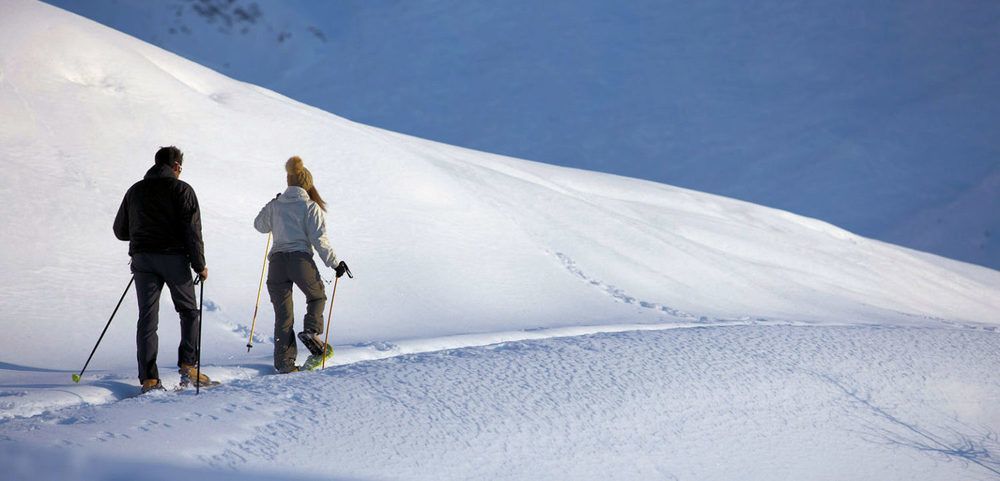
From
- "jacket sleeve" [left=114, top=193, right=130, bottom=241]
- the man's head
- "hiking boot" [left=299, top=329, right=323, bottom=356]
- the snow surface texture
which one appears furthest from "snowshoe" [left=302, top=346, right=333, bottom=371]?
the snow surface texture

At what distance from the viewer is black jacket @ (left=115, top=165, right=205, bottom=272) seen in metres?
4.48

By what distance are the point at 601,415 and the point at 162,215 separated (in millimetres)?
2376

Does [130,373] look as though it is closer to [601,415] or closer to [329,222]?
[601,415]

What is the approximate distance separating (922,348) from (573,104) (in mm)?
25788

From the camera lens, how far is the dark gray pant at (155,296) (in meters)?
4.45

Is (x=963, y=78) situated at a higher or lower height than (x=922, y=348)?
higher

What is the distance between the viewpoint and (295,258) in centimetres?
509

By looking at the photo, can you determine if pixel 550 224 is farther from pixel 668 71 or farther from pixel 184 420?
pixel 668 71

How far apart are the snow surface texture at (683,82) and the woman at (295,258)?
2345cm

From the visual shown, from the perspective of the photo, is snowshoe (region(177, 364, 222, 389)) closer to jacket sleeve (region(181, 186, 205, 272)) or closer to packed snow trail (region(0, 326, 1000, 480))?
packed snow trail (region(0, 326, 1000, 480))

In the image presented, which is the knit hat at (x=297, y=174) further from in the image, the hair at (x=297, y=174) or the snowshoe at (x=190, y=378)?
the snowshoe at (x=190, y=378)

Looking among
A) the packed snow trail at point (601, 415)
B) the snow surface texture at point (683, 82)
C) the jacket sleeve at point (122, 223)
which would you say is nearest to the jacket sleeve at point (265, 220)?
the jacket sleeve at point (122, 223)

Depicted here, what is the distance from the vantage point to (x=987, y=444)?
507 cm

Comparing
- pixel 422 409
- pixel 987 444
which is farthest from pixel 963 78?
pixel 422 409
